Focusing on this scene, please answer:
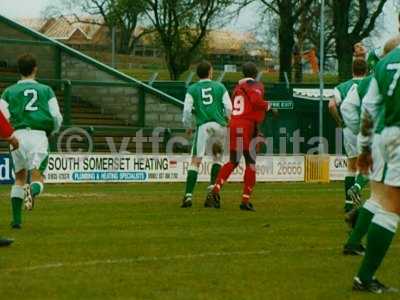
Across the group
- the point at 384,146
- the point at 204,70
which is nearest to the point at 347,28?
the point at 204,70

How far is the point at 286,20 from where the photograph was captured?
54875 millimetres

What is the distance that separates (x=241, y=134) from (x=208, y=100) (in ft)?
2.59

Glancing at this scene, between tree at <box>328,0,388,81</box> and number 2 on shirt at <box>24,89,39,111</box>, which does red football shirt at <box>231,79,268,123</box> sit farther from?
tree at <box>328,0,388,81</box>

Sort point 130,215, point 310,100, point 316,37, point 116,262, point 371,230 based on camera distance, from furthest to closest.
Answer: point 316,37
point 310,100
point 130,215
point 116,262
point 371,230

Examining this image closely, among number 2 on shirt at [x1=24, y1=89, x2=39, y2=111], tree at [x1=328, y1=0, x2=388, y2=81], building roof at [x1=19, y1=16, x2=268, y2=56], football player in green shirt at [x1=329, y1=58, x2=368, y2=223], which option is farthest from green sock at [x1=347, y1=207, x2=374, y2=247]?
building roof at [x1=19, y1=16, x2=268, y2=56]

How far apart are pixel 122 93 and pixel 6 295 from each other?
29.5 metres

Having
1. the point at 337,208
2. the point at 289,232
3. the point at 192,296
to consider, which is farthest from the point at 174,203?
the point at 192,296

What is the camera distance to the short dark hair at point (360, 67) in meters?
13.8

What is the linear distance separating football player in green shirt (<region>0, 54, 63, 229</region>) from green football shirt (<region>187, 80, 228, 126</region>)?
4598 millimetres

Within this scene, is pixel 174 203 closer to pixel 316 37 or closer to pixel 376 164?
pixel 376 164

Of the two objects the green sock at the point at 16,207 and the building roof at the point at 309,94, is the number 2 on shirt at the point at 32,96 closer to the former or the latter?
the green sock at the point at 16,207

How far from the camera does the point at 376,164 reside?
8.50 m

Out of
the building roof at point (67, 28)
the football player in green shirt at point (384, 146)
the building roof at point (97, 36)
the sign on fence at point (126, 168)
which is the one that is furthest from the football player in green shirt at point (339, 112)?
the building roof at point (67, 28)

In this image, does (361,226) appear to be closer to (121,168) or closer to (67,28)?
(121,168)
